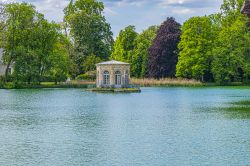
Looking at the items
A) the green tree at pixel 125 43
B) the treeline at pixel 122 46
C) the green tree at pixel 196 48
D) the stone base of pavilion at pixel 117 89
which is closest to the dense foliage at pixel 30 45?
the treeline at pixel 122 46

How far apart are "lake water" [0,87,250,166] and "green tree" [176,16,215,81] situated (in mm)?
41125

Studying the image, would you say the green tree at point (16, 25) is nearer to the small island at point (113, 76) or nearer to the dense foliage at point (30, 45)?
the dense foliage at point (30, 45)

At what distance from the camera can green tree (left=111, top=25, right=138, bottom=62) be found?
295 ft

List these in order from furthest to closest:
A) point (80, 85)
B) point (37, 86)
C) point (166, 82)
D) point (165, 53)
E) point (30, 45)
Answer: point (165, 53) → point (166, 82) → point (80, 85) → point (30, 45) → point (37, 86)

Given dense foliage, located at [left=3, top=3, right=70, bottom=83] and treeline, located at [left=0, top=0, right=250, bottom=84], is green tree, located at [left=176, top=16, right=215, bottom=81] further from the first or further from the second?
dense foliage, located at [left=3, top=3, right=70, bottom=83]

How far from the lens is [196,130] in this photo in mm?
23078

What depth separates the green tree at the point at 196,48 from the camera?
74625mm

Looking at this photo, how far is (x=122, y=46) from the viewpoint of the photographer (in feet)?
297

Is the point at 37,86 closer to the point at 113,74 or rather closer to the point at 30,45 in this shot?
the point at 30,45

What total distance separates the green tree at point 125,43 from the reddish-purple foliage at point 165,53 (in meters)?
9.39

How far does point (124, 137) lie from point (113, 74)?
4136 centimetres

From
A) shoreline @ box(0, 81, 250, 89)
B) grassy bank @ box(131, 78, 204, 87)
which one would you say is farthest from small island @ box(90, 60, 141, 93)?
grassy bank @ box(131, 78, 204, 87)

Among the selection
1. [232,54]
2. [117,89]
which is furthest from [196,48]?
[117,89]

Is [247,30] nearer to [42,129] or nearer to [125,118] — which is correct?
[125,118]
